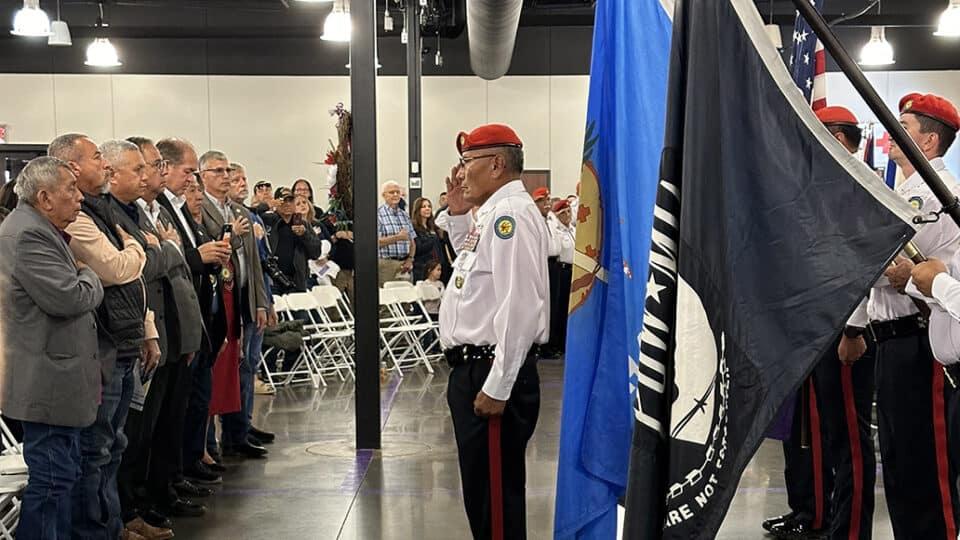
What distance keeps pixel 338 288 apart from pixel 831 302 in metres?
9.60

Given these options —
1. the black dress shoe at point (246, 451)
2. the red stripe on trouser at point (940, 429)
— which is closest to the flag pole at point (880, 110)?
the red stripe on trouser at point (940, 429)

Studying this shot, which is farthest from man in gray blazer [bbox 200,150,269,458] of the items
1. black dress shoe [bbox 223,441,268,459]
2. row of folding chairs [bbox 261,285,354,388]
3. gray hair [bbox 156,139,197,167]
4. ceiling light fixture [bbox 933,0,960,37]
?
ceiling light fixture [bbox 933,0,960,37]

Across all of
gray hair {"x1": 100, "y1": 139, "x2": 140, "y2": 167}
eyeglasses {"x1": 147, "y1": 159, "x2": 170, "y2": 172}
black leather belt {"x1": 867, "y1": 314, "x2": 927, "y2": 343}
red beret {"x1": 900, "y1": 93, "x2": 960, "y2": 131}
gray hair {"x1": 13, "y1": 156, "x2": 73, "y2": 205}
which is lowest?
black leather belt {"x1": 867, "y1": 314, "x2": 927, "y2": 343}

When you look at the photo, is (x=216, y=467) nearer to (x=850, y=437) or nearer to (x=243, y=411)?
(x=243, y=411)

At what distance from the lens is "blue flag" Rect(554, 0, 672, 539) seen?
212cm

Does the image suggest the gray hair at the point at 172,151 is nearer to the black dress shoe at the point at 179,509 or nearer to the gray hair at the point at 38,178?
the gray hair at the point at 38,178

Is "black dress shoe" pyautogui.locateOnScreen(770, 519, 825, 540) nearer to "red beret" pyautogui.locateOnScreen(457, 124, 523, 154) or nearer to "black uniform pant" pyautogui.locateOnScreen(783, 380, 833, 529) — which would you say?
"black uniform pant" pyautogui.locateOnScreen(783, 380, 833, 529)

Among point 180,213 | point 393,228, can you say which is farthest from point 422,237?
point 180,213

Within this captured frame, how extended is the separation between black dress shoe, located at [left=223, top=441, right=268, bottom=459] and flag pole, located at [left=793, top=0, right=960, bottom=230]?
5627 millimetres

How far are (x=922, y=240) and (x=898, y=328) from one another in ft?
1.21

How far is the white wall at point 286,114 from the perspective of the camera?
16.7 metres

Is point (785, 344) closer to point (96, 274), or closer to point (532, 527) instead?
point (96, 274)

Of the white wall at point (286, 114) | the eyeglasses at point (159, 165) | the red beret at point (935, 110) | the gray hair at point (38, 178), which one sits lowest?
the gray hair at point (38, 178)

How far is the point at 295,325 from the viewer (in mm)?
9148
